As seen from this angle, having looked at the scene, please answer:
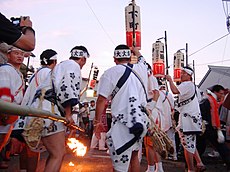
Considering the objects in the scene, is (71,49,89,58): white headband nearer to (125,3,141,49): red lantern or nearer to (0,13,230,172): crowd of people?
(0,13,230,172): crowd of people

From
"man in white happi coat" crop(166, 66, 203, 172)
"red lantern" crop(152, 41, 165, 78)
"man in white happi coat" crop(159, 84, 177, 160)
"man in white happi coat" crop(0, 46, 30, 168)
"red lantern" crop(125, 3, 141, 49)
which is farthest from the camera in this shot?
"red lantern" crop(152, 41, 165, 78)

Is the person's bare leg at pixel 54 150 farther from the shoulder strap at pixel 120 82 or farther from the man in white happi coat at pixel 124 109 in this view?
the shoulder strap at pixel 120 82

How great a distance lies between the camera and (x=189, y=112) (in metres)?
6.02

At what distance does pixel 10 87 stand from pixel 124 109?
1478 millimetres

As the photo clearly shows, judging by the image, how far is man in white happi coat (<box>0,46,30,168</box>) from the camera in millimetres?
3693

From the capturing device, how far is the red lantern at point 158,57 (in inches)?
572

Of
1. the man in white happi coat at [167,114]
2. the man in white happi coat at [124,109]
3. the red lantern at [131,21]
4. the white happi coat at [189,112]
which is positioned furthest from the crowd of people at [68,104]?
the red lantern at [131,21]

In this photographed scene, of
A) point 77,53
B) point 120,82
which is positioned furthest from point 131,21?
point 120,82

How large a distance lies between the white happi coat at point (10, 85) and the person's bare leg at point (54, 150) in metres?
0.54

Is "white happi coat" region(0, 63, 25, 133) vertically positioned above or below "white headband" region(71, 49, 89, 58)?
below

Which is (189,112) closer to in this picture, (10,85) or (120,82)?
(120,82)

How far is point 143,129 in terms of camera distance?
3875 mm

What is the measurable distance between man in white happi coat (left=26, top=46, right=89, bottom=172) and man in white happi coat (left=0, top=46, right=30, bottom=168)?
0.31 metres

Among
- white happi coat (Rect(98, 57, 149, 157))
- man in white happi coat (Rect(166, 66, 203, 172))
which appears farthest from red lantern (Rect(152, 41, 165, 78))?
white happi coat (Rect(98, 57, 149, 157))
